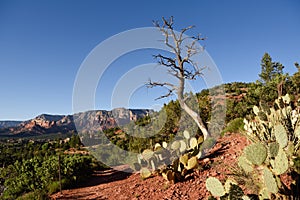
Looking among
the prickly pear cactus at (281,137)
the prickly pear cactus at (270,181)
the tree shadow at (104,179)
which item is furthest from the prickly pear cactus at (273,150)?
the tree shadow at (104,179)

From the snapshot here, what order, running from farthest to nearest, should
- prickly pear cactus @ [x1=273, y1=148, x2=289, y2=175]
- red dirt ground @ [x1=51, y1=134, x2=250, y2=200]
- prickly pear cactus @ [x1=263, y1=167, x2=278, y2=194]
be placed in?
red dirt ground @ [x1=51, y1=134, x2=250, y2=200], prickly pear cactus @ [x1=273, y1=148, x2=289, y2=175], prickly pear cactus @ [x1=263, y1=167, x2=278, y2=194]

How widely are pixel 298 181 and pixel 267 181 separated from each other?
66 cm

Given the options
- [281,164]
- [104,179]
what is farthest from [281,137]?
[104,179]

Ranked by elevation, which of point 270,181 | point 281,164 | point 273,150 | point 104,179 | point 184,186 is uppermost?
point 273,150

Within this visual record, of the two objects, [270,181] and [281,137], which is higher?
[281,137]

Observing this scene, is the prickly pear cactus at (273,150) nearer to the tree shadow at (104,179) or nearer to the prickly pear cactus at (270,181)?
the prickly pear cactus at (270,181)

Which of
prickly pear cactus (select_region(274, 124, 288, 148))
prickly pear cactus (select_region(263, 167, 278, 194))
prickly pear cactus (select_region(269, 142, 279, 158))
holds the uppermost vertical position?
prickly pear cactus (select_region(274, 124, 288, 148))

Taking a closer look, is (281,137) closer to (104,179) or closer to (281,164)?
(281,164)

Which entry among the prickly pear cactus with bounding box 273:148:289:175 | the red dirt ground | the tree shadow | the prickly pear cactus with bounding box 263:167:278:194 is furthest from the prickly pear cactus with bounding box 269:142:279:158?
the tree shadow

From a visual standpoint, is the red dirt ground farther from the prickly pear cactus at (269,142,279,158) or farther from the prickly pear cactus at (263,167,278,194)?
the prickly pear cactus at (263,167,278,194)

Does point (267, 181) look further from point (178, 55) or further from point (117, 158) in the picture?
point (117, 158)

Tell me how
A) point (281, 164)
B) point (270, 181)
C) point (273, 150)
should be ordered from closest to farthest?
1. point (270, 181)
2. point (281, 164)
3. point (273, 150)

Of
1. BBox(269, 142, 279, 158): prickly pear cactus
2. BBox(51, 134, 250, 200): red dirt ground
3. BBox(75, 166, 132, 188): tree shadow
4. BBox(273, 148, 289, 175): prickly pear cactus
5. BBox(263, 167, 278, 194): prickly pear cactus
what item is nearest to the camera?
BBox(263, 167, 278, 194): prickly pear cactus

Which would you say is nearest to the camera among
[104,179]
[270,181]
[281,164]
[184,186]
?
[270,181]
